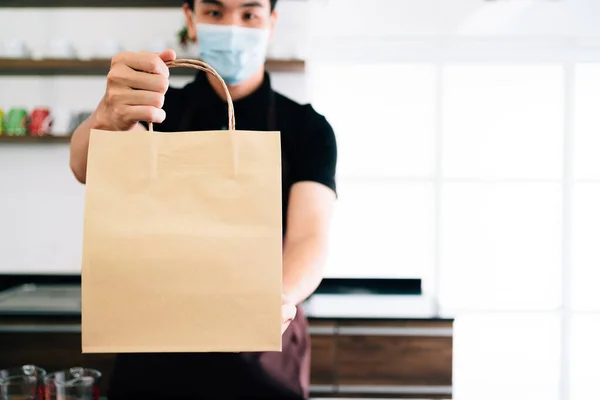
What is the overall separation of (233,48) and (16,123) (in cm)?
164

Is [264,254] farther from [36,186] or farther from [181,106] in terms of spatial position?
[36,186]

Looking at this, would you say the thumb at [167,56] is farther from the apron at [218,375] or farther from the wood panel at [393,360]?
the wood panel at [393,360]

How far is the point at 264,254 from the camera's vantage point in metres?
0.61

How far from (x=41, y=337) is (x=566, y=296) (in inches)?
115

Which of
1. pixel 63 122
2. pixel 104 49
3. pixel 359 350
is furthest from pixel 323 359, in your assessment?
pixel 104 49

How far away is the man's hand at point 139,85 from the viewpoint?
26.2 inches

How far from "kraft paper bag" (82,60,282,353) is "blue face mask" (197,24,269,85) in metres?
0.87

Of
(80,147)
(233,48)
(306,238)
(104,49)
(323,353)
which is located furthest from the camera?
(104,49)

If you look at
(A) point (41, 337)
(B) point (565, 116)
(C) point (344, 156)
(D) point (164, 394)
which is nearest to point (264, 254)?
(D) point (164, 394)

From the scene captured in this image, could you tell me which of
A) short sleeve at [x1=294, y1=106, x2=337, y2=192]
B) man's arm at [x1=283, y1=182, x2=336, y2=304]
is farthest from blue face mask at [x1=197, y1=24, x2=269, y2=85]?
man's arm at [x1=283, y1=182, x2=336, y2=304]

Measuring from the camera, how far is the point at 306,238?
46.7 inches

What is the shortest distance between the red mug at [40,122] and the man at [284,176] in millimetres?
1362

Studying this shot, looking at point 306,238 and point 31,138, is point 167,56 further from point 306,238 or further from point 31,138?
point 31,138

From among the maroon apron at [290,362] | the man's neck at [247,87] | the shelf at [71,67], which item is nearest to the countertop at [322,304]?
the maroon apron at [290,362]
